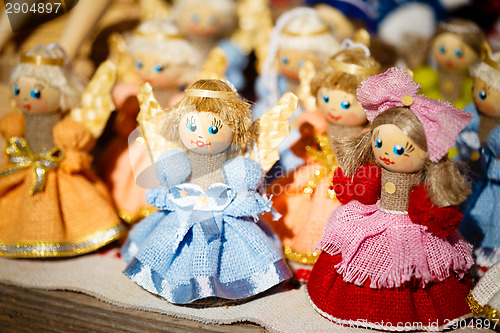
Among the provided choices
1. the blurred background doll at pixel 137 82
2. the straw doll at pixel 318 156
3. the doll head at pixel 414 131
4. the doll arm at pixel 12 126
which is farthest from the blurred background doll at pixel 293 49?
the doll arm at pixel 12 126

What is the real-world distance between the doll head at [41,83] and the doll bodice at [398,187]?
1.32 metres

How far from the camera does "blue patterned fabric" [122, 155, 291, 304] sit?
172cm

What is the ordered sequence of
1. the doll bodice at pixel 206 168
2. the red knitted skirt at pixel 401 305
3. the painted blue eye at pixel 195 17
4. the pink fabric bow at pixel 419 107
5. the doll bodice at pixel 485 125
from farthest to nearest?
the painted blue eye at pixel 195 17, the doll bodice at pixel 485 125, the doll bodice at pixel 206 168, the red knitted skirt at pixel 401 305, the pink fabric bow at pixel 419 107

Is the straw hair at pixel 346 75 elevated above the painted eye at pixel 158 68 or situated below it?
above

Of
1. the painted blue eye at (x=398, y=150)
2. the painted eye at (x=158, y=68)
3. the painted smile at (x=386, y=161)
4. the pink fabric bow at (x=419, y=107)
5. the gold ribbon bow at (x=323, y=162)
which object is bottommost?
the gold ribbon bow at (x=323, y=162)

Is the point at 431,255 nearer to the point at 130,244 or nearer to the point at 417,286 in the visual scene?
the point at 417,286

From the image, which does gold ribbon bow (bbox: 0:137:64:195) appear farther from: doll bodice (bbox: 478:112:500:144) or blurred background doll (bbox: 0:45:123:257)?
doll bodice (bbox: 478:112:500:144)

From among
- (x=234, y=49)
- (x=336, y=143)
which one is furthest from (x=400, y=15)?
(x=336, y=143)

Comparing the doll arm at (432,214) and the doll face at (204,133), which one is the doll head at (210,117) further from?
the doll arm at (432,214)

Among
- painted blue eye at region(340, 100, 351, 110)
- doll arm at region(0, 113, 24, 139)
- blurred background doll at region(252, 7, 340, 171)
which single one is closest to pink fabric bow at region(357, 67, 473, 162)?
painted blue eye at region(340, 100, 351, 110)

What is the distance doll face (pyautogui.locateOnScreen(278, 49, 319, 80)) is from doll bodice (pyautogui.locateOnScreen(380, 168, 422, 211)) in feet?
2.93

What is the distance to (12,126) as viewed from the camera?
2.19 metres

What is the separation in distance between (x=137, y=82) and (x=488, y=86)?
60.4 inches

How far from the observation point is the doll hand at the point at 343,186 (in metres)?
1.70
